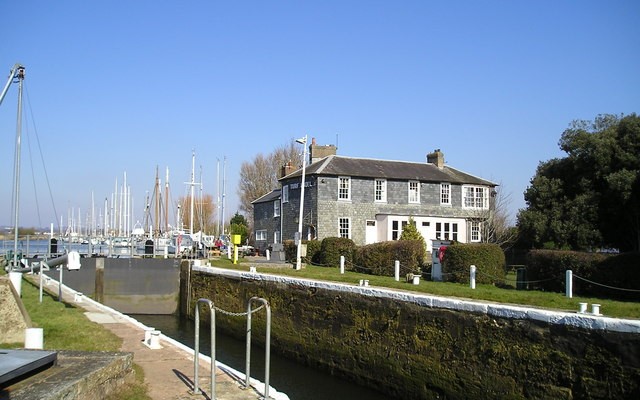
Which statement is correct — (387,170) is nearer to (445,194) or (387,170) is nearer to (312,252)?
(445,194)

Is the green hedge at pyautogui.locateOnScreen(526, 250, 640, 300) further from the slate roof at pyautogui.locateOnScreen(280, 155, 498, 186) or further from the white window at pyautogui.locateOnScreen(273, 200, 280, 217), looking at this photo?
the white window at pyautogui.locateOnScreen(273, 200, 280, 217)

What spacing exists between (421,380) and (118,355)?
7.09m

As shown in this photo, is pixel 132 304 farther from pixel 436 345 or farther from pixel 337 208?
pixel 436 345

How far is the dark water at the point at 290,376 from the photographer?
14.3m

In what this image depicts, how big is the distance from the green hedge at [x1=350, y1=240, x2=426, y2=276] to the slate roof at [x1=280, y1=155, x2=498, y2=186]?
39.2ft

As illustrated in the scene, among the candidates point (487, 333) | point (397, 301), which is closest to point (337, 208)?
point (397, 301)

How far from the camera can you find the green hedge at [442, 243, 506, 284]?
21531mm

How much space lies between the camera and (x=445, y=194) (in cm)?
4094

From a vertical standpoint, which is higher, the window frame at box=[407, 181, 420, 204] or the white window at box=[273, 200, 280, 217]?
the window frame at box=[407, 181, 420, 204]

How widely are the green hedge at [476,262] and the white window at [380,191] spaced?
17.1 m

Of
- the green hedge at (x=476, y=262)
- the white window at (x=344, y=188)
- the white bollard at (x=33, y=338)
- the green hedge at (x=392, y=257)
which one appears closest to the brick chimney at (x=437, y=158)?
the white window at (x=344, y=188)

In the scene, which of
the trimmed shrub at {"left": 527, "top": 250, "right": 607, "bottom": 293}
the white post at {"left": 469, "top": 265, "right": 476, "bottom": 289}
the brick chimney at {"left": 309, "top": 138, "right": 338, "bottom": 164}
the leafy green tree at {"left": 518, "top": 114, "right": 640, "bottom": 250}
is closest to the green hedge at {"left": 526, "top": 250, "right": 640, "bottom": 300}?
the trimmed shrub at {"left": 527, "top": 250, "right": 607, "bottom": 293}

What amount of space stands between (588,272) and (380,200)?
22.0m

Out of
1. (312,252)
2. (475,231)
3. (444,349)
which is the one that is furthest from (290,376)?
(475,231)
